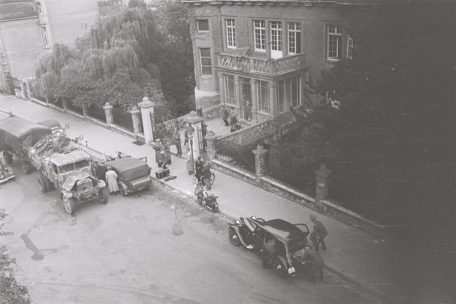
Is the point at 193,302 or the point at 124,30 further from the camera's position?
the point at 124,30

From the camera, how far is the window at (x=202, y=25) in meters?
30.2

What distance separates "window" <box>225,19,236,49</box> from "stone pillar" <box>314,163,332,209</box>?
586 inches

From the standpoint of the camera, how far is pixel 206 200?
18.4 meters

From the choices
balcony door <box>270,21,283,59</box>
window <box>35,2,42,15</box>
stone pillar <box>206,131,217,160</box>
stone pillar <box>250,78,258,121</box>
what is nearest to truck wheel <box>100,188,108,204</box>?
stone pillar <box>206,131,217,160</box>

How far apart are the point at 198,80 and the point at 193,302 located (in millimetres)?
20702

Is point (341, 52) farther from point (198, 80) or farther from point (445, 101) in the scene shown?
point (445, 101)

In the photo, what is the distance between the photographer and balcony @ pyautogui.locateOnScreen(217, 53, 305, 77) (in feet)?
83.2

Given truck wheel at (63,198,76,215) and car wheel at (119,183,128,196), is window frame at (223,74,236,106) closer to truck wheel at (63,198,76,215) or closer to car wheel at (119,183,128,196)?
car wheel at (119,183,128,196)

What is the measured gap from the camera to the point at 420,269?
13.4 metres

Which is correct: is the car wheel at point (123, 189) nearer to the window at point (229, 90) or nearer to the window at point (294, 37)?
the window at point (229, 90)

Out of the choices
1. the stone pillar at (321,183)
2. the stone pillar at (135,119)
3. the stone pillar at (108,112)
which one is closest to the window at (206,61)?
the stone pillar at (135,119)

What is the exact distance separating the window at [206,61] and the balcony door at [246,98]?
411 cm

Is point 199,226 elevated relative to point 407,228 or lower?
lower

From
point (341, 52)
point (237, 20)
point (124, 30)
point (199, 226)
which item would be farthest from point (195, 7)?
point (199, 226)
